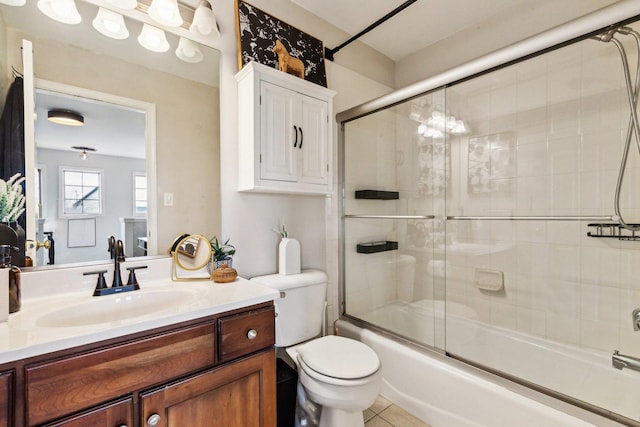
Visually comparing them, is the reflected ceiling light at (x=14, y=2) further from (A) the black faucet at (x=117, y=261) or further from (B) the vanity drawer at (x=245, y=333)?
(B) the vanity drawer at (x=245, y=333)

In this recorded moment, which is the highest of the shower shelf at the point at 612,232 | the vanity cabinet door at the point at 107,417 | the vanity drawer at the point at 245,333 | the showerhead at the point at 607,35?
the showerhead at the point at 607,35

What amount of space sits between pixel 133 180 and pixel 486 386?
1.94 meters

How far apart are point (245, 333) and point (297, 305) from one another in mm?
591

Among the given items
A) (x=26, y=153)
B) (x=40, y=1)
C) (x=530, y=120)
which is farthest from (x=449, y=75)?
(x=26, y=153)

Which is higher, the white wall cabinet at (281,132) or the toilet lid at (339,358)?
the white wall cabinet at (281,132)

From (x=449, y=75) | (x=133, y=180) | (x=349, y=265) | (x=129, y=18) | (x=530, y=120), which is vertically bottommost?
(x=349, y=265)

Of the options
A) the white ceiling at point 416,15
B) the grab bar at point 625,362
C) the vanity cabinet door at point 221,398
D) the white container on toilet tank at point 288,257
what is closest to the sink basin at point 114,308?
the vanity cabinet door at point 221,398

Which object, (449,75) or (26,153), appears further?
(449,75)

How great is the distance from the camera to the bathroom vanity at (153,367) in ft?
2.46

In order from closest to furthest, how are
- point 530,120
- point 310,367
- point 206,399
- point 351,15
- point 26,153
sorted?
1. point 206,399
2. point 26,153
3. point 310,367
4. point 530,120
5. point 351,15

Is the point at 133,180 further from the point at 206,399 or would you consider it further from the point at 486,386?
the point at 486,386

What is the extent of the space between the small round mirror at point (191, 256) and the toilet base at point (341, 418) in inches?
34.1

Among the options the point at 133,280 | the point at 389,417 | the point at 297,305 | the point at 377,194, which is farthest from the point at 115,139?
the point at 389,417

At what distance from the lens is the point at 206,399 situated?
3.34 feet
